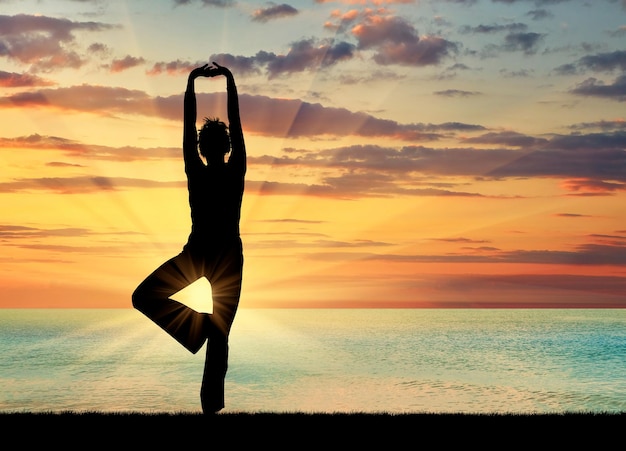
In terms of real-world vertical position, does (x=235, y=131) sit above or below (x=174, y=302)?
above

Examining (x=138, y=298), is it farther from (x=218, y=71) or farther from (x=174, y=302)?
(x=218, y=71)

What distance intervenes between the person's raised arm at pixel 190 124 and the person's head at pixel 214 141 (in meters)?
0.12

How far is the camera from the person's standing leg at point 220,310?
7.70m
